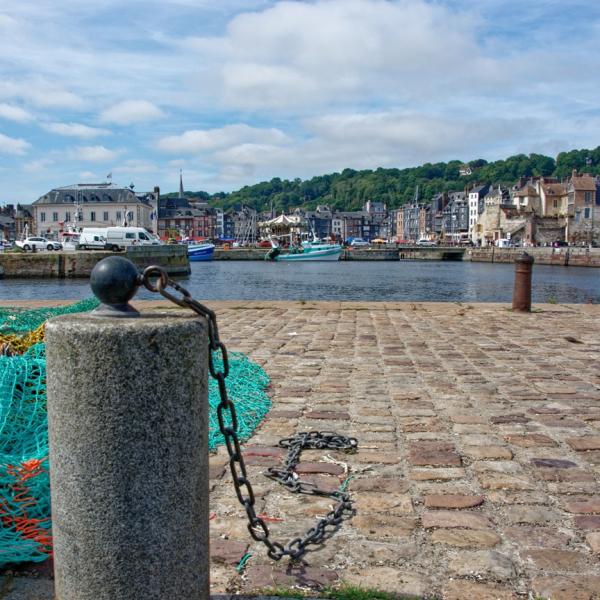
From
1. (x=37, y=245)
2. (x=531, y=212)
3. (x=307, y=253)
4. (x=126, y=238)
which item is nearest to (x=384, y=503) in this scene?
(x=126, y=238)

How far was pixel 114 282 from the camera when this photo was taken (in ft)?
7.73

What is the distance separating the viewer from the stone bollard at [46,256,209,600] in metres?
2.12

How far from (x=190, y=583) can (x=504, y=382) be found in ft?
16.2

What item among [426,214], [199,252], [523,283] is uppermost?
[426,214]

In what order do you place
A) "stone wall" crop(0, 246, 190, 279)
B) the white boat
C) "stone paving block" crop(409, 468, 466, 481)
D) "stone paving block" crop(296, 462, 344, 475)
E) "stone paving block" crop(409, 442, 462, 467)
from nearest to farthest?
1. "stone paving block" crop(409, 468, 466, 481)
2. "stone paving block" crop(296, 462, 344, 475)
3. "stone paving block" crop(409, 442, 462, 467)
4. "stone wall" crop(0, 246, 190, 279)
5. the white boat

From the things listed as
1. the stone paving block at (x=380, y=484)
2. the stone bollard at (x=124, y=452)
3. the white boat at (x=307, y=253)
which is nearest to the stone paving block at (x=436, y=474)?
the stone paving block at (x=380, y=484)

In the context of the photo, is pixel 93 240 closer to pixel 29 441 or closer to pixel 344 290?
pixel 344 290

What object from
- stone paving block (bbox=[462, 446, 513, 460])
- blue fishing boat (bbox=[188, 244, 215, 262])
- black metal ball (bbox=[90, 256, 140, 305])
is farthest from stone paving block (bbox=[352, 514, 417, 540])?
blue fishing boat (bbox=[188, 244, 215, 262])

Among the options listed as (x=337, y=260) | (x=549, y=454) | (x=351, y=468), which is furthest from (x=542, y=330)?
(x=337, y=260)

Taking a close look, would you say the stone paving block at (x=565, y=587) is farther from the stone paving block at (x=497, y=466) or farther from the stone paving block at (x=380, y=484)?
the stone paving block at (x=497, y=466)

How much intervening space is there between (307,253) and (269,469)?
3337 inches

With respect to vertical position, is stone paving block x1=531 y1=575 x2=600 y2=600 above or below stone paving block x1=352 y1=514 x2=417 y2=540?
above

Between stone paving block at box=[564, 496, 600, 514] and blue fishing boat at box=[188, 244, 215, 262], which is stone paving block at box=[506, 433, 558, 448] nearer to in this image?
stone paving block at box=[564, 496, 600, 514]

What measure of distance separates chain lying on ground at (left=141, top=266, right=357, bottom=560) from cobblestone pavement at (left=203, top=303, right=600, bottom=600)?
0.07 m
